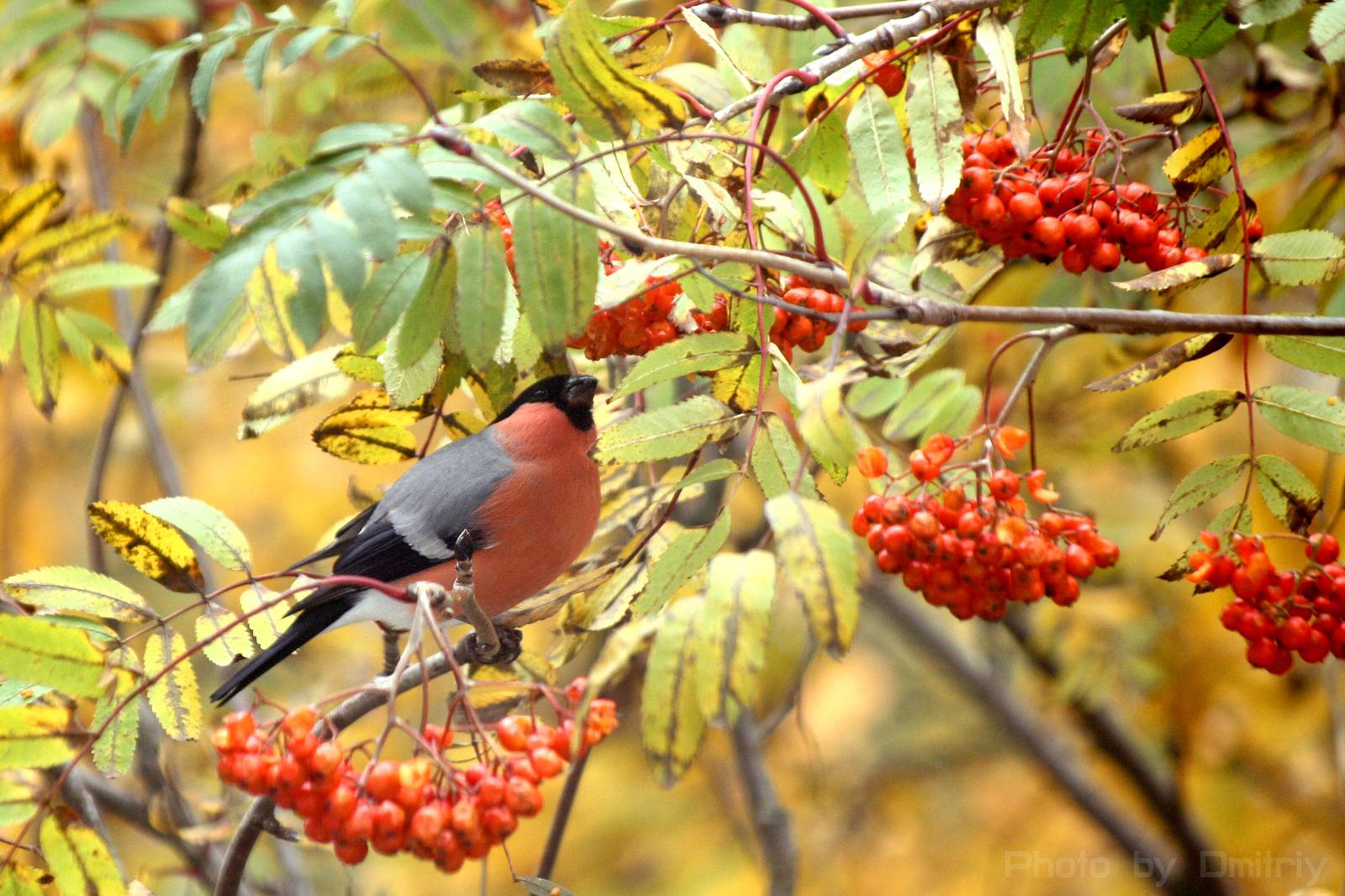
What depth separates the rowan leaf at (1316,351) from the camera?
1762 mm

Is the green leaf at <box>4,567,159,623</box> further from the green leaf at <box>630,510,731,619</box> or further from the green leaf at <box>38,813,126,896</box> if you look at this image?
the green leaf at <box>630,510,731,619</box>

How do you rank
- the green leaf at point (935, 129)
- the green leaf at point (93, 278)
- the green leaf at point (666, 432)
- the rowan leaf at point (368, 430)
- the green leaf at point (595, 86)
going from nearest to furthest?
the green leaf at point (595, 86)
the green leaf at point (666, 432)
the green leaf at point (935, 129)
the rowan leaf at point (368, 430)
the green leaf at point (93, 278)

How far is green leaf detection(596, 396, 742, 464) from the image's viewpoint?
65.9 inches

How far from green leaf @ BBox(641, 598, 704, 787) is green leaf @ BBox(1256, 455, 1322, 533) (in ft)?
3.33

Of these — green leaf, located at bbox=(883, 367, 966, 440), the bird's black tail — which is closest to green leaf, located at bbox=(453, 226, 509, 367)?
green leaf, located at bbox=(883, 367, 966, 440)

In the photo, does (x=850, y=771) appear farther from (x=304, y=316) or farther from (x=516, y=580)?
(x=304, y=316)

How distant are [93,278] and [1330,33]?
2.22 meters

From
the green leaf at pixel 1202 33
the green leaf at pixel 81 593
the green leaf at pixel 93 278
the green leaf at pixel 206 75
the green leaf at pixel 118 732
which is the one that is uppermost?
the green leaf at pixel 206 75

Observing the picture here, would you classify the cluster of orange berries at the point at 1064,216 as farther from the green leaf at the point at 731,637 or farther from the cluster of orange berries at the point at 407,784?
the cluster of orange berries at the point at 407,784

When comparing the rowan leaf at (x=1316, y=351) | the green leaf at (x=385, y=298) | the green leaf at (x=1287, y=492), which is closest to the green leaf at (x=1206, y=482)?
the green leaf at (x=1287, y=492)

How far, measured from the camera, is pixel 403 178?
135 cm

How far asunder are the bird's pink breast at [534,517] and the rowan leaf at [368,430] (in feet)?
1.09

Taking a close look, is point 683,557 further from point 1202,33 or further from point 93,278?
point 93,278

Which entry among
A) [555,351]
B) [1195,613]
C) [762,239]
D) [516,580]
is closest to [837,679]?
[1195,613]
